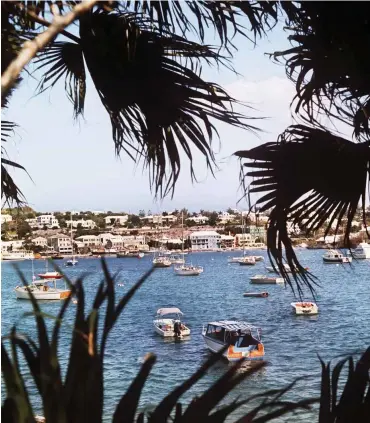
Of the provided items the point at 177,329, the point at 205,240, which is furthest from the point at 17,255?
the point at 177,329

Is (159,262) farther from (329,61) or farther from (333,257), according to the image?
(333,257)

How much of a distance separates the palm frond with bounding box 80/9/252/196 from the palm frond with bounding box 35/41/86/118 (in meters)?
0.03

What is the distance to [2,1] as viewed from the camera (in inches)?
33.6

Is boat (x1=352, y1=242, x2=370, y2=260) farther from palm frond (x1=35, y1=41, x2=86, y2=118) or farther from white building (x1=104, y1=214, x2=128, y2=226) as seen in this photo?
palm frond (x1=35, y1=41, x2=86, y2=118)

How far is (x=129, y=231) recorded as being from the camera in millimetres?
1523

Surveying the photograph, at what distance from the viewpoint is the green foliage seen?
67cm

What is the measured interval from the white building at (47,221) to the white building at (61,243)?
30 mm

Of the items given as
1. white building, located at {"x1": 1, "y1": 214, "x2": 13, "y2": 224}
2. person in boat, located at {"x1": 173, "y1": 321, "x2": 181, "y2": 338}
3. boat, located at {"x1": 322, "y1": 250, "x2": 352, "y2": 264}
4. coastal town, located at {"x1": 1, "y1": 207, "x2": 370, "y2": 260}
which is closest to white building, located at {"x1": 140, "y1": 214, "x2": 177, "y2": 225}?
coastal town, located at {"x1": 1, "y1": 207, "x2": 370, "y2": 260}

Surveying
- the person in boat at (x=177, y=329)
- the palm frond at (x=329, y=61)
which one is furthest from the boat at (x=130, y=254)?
the person in boat at (x=177, y=329)

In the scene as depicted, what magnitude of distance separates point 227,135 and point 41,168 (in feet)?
1.34

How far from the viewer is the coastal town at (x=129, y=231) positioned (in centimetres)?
125

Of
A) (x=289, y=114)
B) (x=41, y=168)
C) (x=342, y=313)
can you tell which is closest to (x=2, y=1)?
(x=41, y=168)

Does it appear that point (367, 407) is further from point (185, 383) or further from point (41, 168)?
point (41, 168)

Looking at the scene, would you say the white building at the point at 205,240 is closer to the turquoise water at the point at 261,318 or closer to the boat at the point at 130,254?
the boat at the point at 130,254
